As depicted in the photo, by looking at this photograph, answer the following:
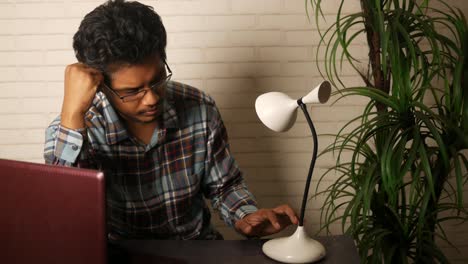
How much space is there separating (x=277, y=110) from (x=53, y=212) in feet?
1.82

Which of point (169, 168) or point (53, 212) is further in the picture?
point (169, 168)

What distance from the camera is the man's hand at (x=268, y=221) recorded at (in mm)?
1576

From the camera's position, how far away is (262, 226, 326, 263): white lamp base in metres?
1.37

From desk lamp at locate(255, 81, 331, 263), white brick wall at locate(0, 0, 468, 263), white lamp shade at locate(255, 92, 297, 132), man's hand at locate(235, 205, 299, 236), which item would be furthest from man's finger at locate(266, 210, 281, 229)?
white brick wall at locate(0, 0, 468, 263)

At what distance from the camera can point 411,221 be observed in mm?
2014

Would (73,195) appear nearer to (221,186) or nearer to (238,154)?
(221,186)

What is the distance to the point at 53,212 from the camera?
114cm

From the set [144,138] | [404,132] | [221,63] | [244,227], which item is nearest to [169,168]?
[144,138]

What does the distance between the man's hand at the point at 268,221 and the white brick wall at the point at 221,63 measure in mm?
1090

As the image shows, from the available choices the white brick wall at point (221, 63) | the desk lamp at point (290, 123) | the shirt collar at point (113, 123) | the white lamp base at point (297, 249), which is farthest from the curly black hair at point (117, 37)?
the white brick wall at point (221, 63)

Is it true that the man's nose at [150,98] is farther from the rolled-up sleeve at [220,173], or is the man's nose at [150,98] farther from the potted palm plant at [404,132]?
the potted palm plant at [404,132]

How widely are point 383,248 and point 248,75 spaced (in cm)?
102

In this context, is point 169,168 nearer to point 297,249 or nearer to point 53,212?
point 297,249

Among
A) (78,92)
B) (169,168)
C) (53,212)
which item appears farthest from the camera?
(169,168)
